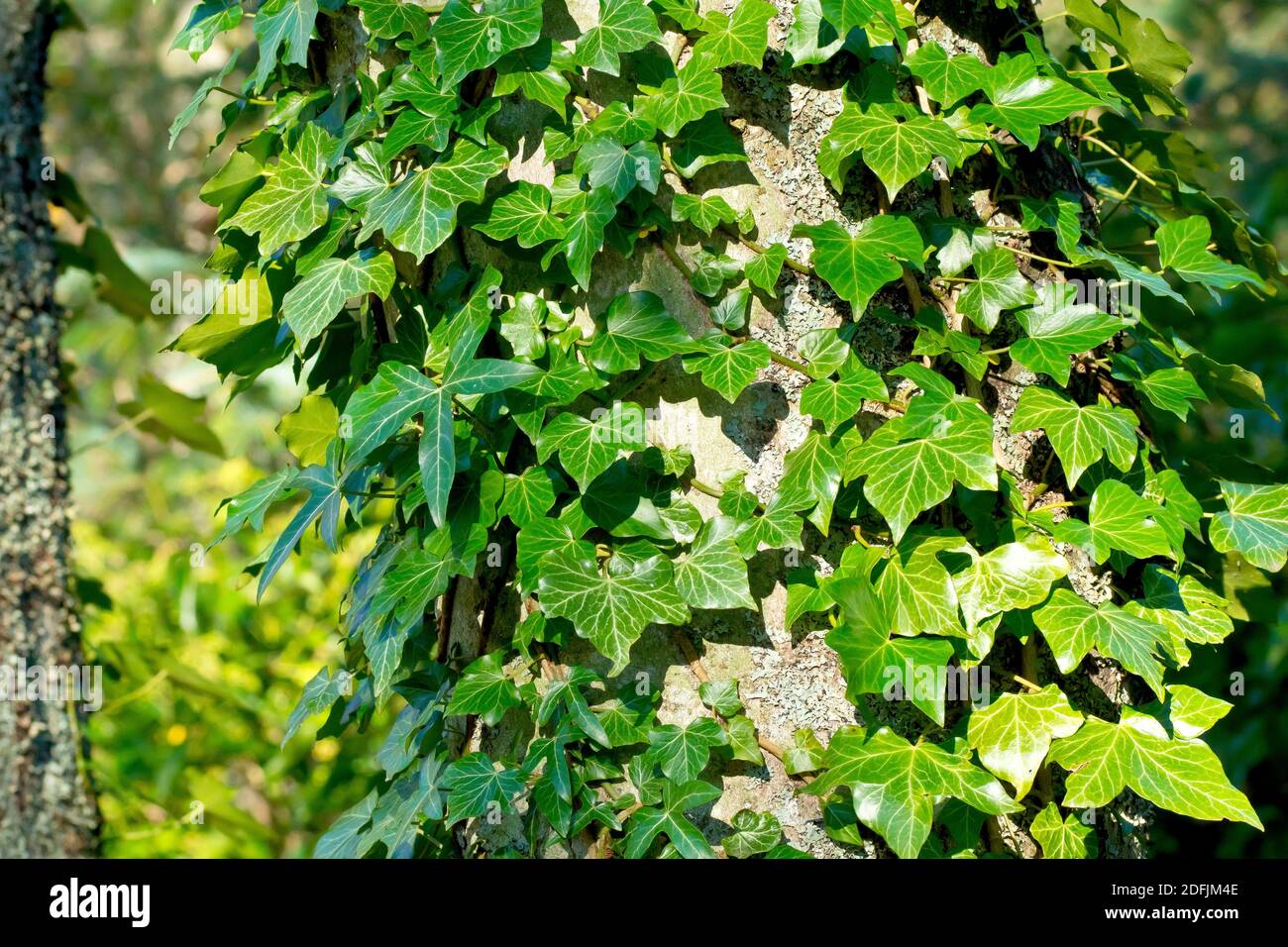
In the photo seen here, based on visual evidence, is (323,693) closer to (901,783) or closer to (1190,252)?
(901,783)

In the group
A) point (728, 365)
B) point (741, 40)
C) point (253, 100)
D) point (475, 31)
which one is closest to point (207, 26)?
point (253, 100)

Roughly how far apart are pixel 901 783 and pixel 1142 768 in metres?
0.25

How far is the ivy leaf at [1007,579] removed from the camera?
1130mm

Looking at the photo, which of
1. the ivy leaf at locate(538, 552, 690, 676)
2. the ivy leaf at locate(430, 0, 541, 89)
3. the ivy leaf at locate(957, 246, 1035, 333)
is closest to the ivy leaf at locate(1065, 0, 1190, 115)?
the ivy leaf at locate(957, 246, 1035, 333)

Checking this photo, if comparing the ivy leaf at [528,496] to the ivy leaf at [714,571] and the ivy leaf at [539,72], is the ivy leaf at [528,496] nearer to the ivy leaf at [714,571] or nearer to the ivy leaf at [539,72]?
the ivy leaf at [714,571]

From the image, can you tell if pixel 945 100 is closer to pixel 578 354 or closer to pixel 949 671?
pixel 578 354

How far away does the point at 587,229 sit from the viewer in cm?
112

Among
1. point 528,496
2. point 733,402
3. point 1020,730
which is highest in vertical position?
point 733,402

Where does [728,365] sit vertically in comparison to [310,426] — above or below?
above

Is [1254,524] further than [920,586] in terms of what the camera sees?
Yes

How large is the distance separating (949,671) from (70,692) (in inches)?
69.0

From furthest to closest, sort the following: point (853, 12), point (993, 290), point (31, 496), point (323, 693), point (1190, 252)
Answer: point (31, 496), point (323, 693), point (1190, 252), point (993, 290), point (853, 12)
